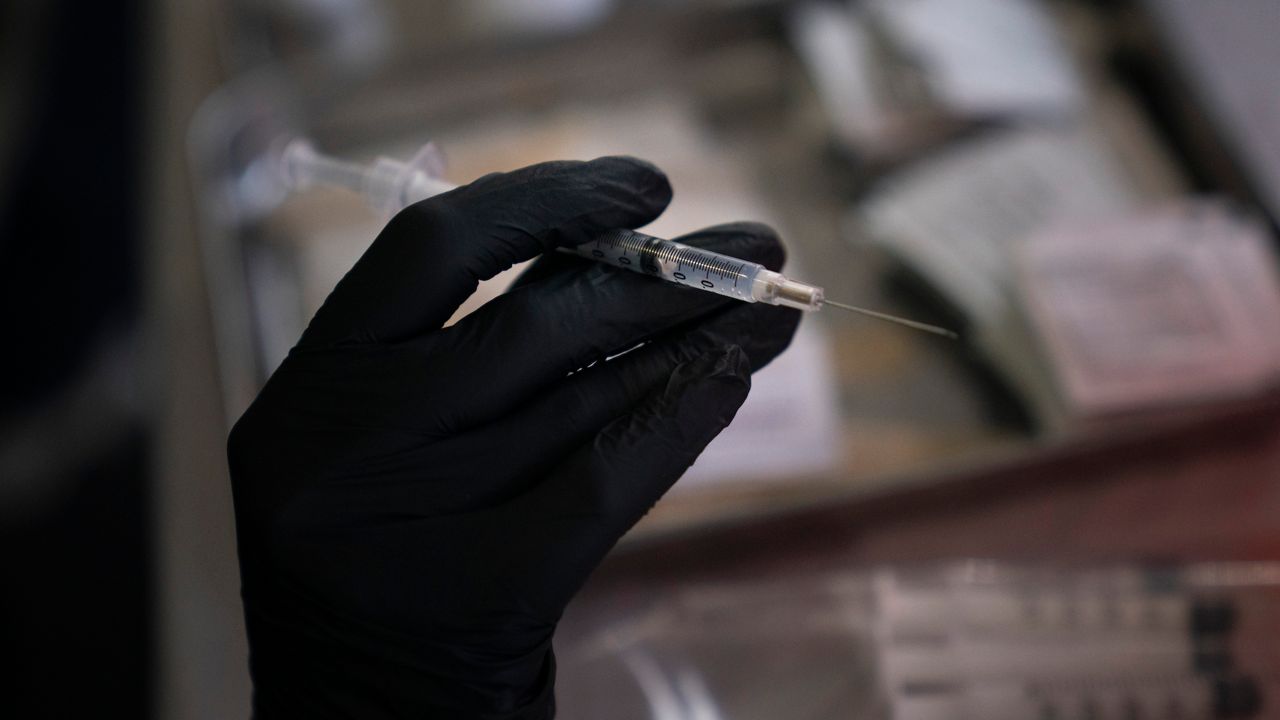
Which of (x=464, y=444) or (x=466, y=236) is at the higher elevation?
(x=466, y=236)

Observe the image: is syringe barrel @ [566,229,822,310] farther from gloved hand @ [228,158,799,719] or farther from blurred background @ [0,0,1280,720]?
blurred background @ [0,0,1280,720]

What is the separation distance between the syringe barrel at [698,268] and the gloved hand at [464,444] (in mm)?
14

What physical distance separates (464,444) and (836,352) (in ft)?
2.18

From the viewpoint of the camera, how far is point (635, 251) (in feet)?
2.21

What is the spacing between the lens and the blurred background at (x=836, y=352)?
900 millimetres

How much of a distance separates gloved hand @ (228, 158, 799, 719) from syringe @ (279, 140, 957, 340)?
16mm

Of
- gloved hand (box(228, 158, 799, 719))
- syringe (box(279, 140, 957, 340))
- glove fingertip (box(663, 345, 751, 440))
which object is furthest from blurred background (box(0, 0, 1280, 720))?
glove fingertip (box(663, 345, 751, 440))

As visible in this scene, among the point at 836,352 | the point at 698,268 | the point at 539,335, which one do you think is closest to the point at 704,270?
the point at 698,268

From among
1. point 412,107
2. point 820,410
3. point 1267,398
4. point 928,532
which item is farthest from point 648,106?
point 1267,398

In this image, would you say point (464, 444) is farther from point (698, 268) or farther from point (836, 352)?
point (836, 352)

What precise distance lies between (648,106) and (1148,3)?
752 millimetres

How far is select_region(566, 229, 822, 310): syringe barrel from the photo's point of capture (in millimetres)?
612

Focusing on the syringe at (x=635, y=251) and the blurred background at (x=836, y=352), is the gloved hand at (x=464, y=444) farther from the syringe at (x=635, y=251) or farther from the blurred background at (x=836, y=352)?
the blurred background at (x=836, y=352)

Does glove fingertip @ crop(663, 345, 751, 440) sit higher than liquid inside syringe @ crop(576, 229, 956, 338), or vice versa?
liquid inside syringe @ crop(576, 229, 956, 338)
